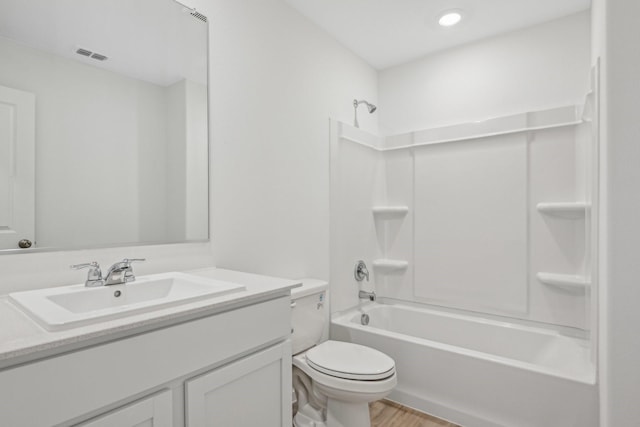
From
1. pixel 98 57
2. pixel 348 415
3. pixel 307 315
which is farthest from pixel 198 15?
pixel 348 415

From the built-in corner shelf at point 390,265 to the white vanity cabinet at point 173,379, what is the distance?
1691mm

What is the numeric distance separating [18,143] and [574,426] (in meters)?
2.59

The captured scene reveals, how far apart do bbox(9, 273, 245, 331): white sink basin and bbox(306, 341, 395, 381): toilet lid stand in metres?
0.79

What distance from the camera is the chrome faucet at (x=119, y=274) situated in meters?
1.17

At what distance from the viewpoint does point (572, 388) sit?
1649 millimetres

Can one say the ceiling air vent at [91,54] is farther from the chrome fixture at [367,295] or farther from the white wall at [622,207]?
the chrome fixture at [367,295]

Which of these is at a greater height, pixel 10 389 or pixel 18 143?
pixel 18 143

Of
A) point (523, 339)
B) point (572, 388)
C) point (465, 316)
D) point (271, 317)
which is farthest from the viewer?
point (465, 316)

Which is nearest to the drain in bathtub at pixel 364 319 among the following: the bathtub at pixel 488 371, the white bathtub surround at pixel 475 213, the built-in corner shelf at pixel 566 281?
the bathtub at pixel 488 371

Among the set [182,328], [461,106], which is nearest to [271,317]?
[182,328]

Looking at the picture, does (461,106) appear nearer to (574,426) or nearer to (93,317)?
(574,426)

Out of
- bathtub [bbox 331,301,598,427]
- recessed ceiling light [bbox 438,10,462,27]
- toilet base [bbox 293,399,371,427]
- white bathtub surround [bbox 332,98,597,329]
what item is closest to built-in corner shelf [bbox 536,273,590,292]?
white bathtub surround [bbox 332,98,597,329]

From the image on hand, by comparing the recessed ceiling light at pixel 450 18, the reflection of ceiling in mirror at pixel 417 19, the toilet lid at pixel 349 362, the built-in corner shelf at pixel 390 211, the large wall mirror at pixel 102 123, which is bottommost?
the toilet lid at pixel 349 362

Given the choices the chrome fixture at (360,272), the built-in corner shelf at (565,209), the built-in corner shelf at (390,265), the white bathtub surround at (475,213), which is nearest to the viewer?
the built-in corner shelf at (565,209)
